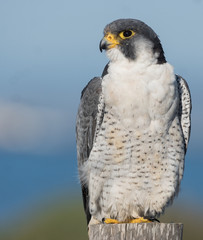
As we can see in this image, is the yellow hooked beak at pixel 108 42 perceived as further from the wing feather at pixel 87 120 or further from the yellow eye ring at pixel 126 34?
the wing feather at pixel 87 120

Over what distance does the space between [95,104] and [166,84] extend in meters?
0.80

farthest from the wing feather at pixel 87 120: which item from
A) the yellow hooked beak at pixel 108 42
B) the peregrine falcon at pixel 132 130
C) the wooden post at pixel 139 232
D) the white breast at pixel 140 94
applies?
the wooden post at pixel 139 232

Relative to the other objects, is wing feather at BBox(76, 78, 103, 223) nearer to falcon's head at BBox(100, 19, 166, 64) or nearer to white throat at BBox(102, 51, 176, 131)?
white throat at BBox(102, 51, 176, 131)

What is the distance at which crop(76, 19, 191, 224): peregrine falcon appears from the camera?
534cm

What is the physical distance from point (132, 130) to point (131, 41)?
0.97 m

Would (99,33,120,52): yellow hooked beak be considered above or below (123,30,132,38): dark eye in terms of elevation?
below

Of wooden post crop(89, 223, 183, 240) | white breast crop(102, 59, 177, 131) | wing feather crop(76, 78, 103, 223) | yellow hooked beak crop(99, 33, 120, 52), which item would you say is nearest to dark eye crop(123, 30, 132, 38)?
yellow hooked beak crop(99, 33, 120, 52)

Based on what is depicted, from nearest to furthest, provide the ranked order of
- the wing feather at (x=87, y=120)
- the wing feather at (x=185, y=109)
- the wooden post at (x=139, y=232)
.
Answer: the wooden post at (x=139, y=232)
the wing feather at (x=87, y=120)
the wing feather at (x=185, y=109)

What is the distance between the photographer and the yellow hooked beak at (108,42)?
215 inches

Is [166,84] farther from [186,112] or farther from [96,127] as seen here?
[96,127]

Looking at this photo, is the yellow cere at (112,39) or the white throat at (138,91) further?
the yellow cere at (112,39)

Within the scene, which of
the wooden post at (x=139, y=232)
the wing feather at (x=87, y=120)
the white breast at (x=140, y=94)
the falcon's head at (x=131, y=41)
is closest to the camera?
the wooden post at (x=139, y=232)

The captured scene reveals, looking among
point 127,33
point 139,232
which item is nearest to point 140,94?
point 127,33

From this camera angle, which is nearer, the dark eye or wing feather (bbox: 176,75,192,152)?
the dark eye
